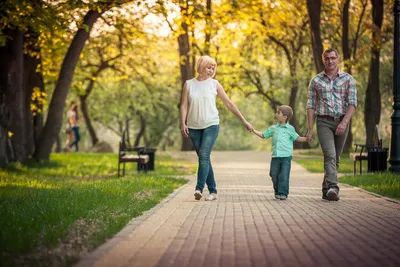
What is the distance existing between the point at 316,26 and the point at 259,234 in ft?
64.5

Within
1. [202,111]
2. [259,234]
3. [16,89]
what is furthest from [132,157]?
[259,234]

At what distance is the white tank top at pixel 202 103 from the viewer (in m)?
11.0

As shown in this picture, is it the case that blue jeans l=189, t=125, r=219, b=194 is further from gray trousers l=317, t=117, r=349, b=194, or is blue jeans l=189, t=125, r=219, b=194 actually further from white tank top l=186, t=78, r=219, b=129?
gray trousers l=317, t=117, r=349, b=194

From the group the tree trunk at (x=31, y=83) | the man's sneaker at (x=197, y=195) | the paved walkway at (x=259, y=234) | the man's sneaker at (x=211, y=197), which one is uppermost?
the tree trunk at (x=31, y=83)

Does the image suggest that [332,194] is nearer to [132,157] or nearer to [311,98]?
[311,98]

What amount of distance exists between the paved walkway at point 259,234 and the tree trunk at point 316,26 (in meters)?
14.8

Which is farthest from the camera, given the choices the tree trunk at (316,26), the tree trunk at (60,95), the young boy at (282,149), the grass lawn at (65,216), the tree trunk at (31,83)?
the tree trunk at (316,26)

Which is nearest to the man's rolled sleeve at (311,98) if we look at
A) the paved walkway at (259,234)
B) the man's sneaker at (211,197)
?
the paved walkway at (259,234)

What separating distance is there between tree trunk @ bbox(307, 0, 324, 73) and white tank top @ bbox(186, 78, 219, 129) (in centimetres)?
1532

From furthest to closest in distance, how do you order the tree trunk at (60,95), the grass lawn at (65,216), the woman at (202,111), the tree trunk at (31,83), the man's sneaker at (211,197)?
the tree trunk at (31,83), the tree trunk at (60,95), the man's sneaker at (211,197), the woman at (202,111), the grass lawn at (65,216)

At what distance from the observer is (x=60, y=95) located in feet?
75.2

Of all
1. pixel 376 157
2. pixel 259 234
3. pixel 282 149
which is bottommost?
pixel 259 234

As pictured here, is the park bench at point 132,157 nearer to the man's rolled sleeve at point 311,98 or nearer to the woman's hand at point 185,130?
the woman's hand at point 185,130

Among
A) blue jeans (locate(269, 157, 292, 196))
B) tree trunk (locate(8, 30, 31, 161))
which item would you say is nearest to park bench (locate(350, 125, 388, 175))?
blue jeans (locate(269, 157, 292, 196))
